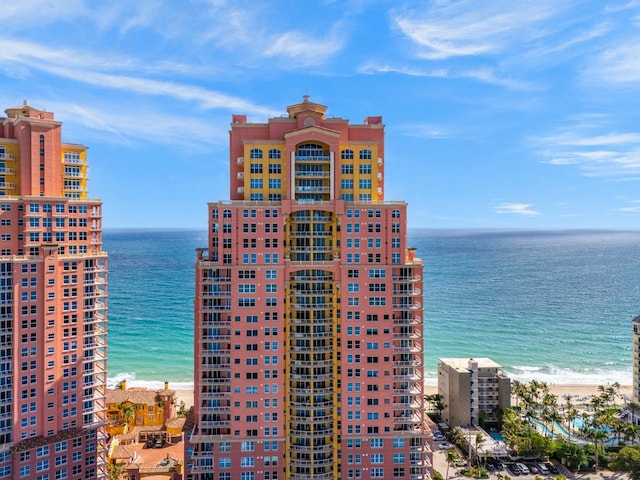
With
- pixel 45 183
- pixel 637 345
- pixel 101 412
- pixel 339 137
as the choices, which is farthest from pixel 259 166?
pixel 637 345

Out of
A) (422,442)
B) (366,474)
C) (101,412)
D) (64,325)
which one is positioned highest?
(64,325)

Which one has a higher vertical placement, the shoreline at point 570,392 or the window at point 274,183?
the window at point 274,183

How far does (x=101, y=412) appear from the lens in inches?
2365

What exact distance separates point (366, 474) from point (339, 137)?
154 ft

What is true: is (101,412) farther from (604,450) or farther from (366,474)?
(604,450)

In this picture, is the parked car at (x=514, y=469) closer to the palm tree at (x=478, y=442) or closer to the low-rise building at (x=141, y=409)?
the palm tree at (x=478, y=442)

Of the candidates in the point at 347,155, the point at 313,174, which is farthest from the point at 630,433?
the point at 313,174

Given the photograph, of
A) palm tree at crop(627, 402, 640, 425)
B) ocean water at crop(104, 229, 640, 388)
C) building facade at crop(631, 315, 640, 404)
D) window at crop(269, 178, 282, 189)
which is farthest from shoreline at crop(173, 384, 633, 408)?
window at crop(269, 178, 282, 189)

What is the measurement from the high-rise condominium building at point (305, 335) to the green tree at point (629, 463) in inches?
1234

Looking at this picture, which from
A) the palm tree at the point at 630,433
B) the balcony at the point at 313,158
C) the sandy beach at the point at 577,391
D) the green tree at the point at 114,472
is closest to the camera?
the balcony at the point at 313,158

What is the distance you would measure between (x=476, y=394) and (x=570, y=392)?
40.4 metres

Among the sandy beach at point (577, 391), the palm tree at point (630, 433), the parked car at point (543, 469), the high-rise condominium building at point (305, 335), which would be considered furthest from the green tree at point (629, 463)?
the sandy beach at point (577, 391)

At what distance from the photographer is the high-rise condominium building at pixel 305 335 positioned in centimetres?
5675

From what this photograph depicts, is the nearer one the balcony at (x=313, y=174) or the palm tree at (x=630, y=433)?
the balcony at (x=313, y=174)
